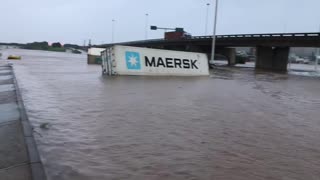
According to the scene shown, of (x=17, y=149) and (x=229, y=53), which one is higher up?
(x=17, y=149)

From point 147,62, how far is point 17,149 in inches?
898

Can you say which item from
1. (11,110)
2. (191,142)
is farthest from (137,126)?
(11,110)

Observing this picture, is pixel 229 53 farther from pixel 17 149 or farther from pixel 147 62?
pixel 17 149

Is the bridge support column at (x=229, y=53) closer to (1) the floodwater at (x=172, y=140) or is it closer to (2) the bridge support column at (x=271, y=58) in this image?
(2) the bridge support column at (x=271, y=58)

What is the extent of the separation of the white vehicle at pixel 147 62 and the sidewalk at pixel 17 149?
16784 millimetres

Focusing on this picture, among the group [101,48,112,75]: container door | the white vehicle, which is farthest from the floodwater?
[101,48,112,75]: container door

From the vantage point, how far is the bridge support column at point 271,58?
72375 millimetres

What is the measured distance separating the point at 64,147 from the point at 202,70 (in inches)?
1061

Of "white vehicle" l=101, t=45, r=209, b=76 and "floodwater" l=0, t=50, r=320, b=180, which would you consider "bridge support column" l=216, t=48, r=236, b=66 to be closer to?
"white vehicle" l=101, t=45, r=209, b=76

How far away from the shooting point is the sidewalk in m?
5.93

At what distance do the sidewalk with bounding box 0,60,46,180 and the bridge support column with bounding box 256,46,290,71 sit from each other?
65.6 m

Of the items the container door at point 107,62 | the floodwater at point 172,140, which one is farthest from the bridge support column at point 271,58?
the floodwater at point 172,140

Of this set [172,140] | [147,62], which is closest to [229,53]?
A: [147,62]

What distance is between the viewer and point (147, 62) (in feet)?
97.7
